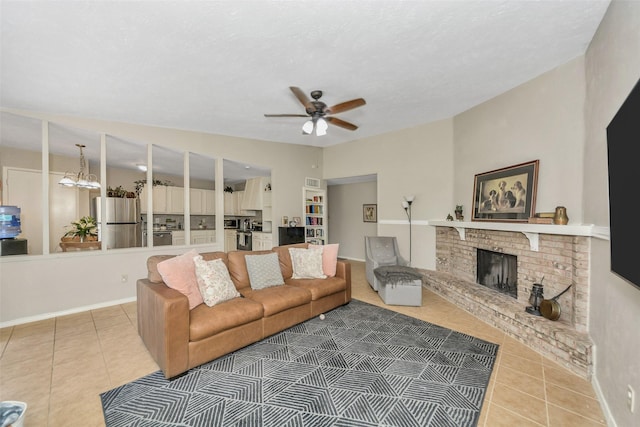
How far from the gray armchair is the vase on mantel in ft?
7.63

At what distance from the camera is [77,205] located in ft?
18.3

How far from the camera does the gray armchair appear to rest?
4523mm

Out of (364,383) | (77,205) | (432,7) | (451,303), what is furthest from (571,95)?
(77,205)

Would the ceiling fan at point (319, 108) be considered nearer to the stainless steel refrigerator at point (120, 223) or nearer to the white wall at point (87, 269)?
the white wall at point (87, 269)

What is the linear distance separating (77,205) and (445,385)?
290 inches

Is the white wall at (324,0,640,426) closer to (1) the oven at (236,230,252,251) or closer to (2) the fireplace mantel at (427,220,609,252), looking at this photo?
(2) the fireplace mantel at (427,220,609,252)

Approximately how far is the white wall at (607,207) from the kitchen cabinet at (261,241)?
504cm

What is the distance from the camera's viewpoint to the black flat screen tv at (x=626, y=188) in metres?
1.16

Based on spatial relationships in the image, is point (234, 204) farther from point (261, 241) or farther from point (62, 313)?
point (62, 313)

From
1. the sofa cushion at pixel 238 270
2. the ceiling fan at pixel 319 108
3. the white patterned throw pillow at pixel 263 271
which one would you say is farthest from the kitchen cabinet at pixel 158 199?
the ceiling fan at pixel 319 108

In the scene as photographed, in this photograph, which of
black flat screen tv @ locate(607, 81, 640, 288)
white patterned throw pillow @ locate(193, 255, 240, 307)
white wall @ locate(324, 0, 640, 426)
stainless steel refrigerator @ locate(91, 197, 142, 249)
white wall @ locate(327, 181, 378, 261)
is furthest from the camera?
white wall @ locate(327, 181, 378, 261)

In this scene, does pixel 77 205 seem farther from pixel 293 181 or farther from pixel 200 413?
pixel 200 413

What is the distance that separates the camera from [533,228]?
2.79 meters

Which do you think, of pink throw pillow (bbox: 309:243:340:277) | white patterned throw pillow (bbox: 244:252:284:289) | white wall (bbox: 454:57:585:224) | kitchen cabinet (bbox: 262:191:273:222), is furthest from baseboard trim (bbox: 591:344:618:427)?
kitchen cabinet (bbox: 262:191:273:222)
